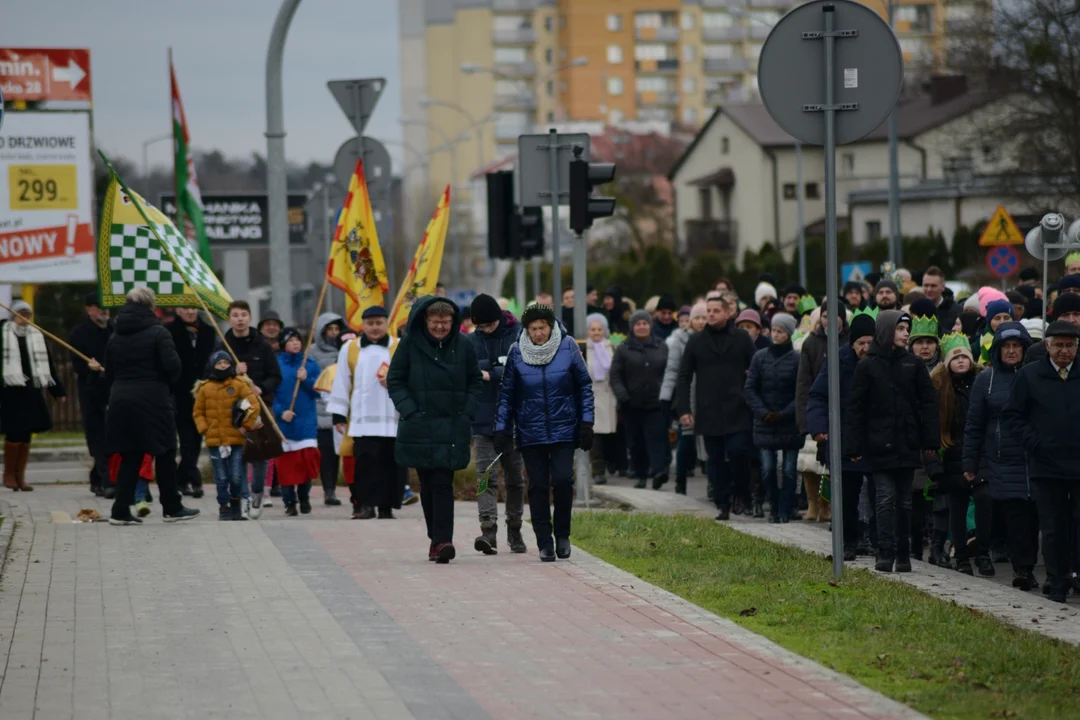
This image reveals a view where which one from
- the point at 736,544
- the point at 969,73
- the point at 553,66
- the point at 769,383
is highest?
the point at 553,66

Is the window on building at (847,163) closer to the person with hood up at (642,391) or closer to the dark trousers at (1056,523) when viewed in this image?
the person with hood up at (642,391)

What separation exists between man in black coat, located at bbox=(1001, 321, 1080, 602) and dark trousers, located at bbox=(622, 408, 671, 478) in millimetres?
8284

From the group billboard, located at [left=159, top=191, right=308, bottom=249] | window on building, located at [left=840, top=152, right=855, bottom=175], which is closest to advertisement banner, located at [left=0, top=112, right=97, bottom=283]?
billboard, located at [left=159, top=191, right=308, bottom=249]

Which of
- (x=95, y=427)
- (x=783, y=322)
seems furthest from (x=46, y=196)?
(x=783, y=322)

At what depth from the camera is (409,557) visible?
505 inches

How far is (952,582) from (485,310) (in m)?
3.98

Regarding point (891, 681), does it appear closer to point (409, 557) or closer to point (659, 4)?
point (409, 557)

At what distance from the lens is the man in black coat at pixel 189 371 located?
18281mm

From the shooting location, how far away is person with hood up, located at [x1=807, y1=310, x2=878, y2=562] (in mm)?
13094

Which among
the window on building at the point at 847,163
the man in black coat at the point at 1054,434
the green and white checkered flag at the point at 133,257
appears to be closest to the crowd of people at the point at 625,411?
the man in black coat at the point at 1054,434

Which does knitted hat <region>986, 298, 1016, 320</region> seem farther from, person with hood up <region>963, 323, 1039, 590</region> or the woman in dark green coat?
the woman in dark green coat

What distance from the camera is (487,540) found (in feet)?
42.8

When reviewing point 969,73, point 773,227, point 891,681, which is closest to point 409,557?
point 891,681

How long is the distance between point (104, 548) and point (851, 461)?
5.36 m
